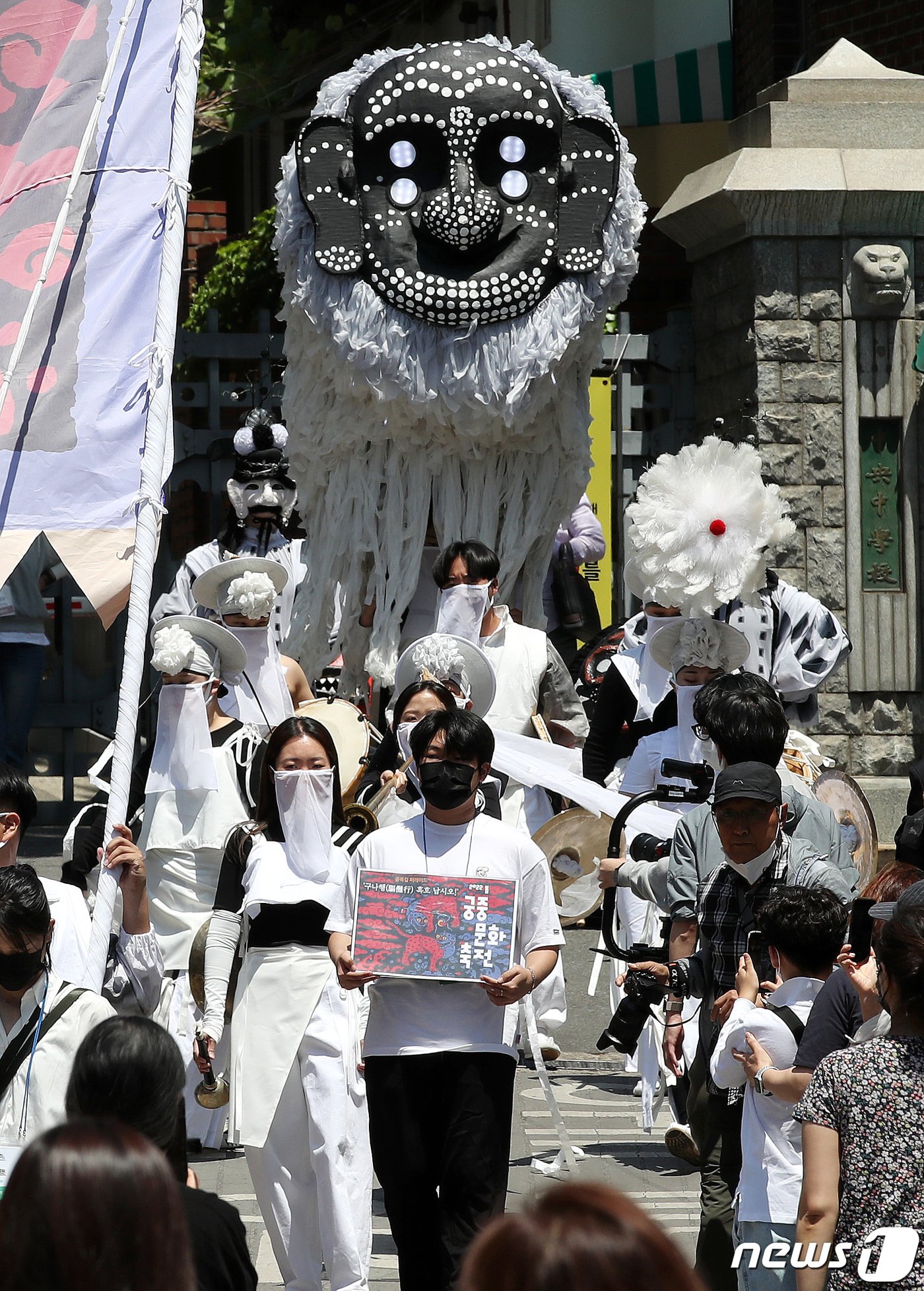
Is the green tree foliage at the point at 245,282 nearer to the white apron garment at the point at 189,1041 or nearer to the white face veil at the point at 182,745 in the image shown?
the white face veil at the point at 182,745

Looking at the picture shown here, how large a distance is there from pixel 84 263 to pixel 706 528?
2.00 m

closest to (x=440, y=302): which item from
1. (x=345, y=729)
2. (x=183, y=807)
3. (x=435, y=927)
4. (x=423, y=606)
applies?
(x=423, y=606)

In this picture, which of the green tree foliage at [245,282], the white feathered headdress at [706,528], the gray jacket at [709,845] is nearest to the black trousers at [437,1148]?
the gray jacket at [709,845]

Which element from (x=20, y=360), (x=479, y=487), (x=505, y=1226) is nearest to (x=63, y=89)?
(x=20, y=360)

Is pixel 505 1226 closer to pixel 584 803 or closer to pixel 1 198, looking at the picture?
pixel 584 803

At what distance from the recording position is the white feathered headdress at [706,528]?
5.83 metres

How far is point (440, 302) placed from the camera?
7.09m

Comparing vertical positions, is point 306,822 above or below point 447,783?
below

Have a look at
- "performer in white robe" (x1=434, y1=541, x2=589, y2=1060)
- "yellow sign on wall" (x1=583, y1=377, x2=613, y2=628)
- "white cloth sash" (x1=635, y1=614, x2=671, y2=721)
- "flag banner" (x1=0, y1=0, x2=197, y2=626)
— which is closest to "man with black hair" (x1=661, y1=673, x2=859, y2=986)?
"flag banner" (x1=0, y1=0, x2=197, y2=626)

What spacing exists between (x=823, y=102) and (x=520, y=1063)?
4.85 m

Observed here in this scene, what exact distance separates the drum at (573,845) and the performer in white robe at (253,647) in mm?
979

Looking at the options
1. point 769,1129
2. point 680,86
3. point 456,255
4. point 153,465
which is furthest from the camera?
point 680,86

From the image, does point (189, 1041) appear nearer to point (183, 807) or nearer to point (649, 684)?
point (183, 807)

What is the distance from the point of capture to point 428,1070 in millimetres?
4102
